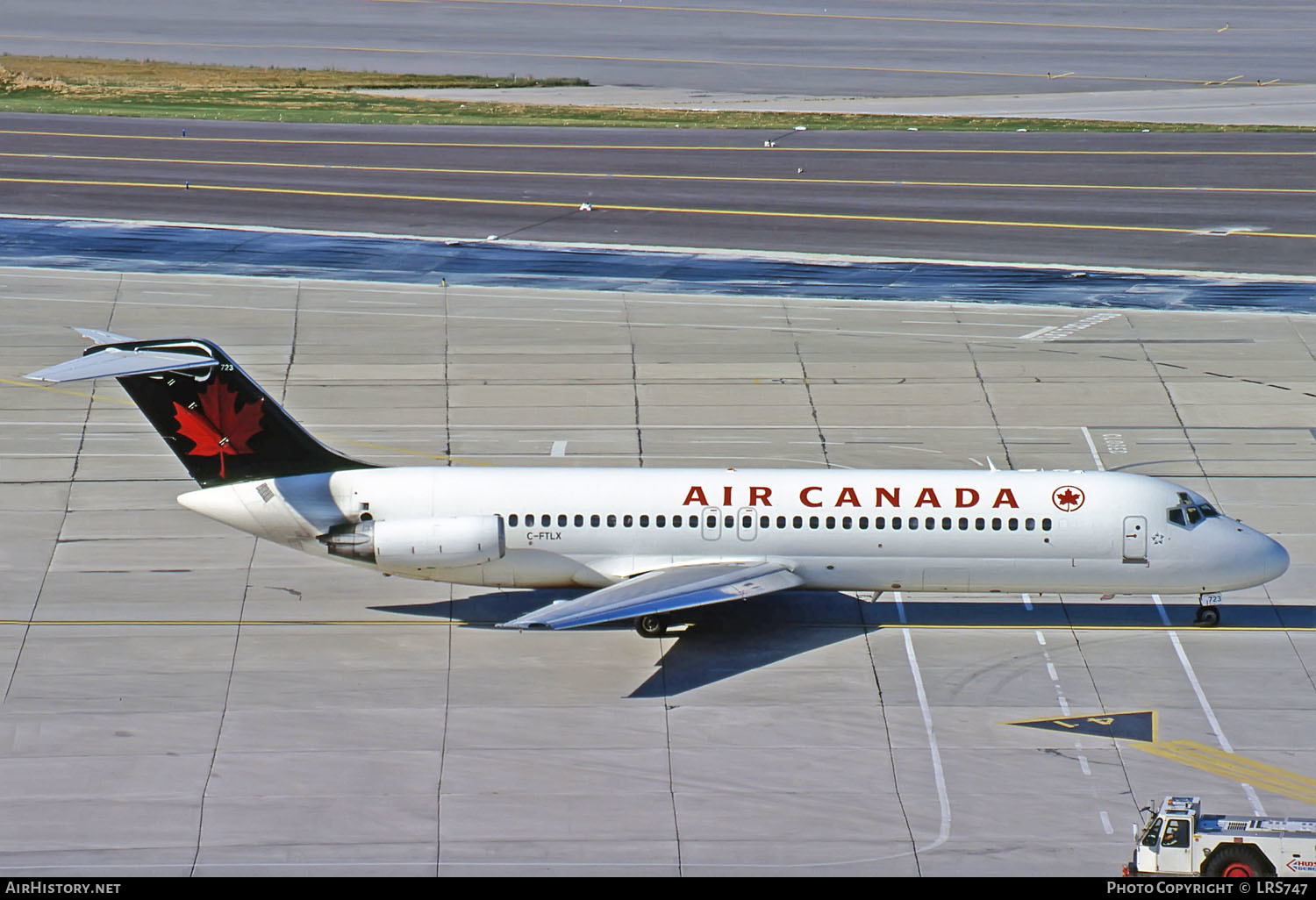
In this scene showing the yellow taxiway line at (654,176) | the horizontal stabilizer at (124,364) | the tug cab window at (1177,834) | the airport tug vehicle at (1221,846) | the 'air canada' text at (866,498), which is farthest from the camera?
the yellow taxiway line at (654,176)

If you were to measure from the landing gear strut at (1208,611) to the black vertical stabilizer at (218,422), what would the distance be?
59.1 feet

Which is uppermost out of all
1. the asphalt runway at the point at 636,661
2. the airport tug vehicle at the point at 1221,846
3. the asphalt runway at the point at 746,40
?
the asphalt runway at the point at 746,40

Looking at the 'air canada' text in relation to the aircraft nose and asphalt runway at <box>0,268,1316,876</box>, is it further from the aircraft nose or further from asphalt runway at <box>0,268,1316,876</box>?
the aircraft nose

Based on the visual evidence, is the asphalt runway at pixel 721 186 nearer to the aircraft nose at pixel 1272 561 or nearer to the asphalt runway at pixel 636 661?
the asphalt runway at pixel 636 661

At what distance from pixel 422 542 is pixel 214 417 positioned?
5.03m

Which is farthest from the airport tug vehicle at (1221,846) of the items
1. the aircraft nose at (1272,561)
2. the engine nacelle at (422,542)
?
the engine nacelle at (422,542)

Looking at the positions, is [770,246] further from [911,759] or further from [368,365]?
[911,759]

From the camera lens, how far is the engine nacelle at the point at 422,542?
32719 millimetres

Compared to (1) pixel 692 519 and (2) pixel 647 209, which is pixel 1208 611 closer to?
(1) pixel 692 519

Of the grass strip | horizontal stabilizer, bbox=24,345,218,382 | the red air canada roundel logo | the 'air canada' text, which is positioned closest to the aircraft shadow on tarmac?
the 'air canada' text

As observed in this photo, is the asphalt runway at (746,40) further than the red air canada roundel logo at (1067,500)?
Yes

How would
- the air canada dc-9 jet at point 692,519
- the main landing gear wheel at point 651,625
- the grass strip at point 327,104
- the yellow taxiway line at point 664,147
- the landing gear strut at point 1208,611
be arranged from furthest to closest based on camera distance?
the grass strip at point 327,104 → the yellow taxiway line at point 664,147 → the landing gear strut at point 1208,611 → the main landing gear wheel at point 651,625 → the air canada dc-9 jet at point 692,519

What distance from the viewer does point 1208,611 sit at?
3459 centimetres

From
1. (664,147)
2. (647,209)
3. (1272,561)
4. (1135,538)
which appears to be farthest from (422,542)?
(664,147)
